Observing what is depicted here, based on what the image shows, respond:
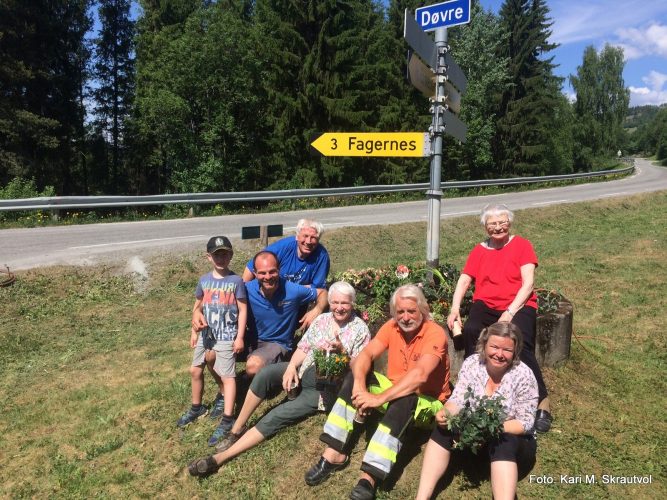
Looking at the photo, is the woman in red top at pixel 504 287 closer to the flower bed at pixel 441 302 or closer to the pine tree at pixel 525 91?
the flower bed at pixel 441 302

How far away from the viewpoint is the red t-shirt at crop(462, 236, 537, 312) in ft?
11.8

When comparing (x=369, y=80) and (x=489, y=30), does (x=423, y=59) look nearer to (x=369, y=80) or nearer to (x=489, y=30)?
(x=369, y=80)

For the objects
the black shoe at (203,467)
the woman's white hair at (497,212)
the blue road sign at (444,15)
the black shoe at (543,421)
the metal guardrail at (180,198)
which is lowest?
the black shoe at (203,467)

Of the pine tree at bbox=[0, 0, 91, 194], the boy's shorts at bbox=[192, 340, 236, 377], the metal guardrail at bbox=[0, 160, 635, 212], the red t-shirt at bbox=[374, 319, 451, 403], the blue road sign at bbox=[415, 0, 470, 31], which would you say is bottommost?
the boy's shorts at bbox=[192, 340, 236, 377]

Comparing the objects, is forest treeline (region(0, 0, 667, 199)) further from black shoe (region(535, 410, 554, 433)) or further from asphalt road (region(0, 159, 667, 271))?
black shoe (region(535, 410, 554, 433))

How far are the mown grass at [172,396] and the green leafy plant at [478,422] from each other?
0.48 metres

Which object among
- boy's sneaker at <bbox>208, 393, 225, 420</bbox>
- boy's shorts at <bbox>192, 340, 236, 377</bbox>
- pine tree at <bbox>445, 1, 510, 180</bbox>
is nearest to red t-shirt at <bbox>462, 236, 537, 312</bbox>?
boy's shorts at <bbox>192, 340, 236, 377</bbox>

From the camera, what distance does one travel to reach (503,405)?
2.82 m

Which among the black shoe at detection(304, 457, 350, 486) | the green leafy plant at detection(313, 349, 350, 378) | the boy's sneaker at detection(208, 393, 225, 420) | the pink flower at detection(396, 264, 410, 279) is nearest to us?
the black shoe at detection(304, 457, 350, 486)

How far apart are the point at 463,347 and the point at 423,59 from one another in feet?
7.79

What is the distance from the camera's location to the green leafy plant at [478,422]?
2.69 meters

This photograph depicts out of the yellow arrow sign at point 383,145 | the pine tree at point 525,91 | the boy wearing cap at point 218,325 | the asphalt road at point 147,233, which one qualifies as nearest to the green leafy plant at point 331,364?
the boy wearing cap at point 218,325

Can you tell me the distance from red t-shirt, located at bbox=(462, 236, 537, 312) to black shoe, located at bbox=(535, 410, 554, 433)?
30.5 inches

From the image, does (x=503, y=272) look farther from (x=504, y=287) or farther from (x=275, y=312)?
(x=275, y=312)
